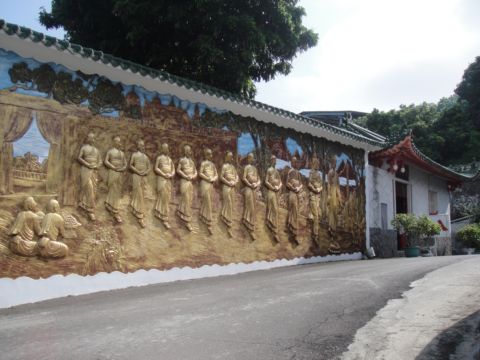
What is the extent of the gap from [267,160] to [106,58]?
173 inches

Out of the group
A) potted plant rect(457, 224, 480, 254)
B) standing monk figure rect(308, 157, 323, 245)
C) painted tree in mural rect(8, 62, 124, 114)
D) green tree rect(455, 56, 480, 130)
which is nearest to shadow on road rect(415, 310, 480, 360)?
painted tree in mural rect(8, 62, 124, 114)

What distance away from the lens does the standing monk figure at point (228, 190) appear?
31.3ft

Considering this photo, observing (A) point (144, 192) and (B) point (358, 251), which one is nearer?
(A) point (144, 192)

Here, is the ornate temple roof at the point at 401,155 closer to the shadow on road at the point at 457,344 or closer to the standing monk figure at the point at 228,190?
the standing monk figure at the point at 228,190

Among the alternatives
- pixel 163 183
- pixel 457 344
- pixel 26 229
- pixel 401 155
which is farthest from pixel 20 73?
pixel 401 155

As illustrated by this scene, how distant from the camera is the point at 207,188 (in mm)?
9219

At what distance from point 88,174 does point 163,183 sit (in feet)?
4.59

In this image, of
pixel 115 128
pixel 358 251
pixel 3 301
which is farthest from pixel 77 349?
pixel 358 251

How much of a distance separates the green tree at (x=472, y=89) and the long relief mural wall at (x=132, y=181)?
24778 mm

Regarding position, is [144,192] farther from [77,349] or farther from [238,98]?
[77,349]

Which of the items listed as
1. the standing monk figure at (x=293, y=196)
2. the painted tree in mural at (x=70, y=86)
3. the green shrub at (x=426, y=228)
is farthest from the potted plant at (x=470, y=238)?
the painted tree in mural at (x=70, y=86)

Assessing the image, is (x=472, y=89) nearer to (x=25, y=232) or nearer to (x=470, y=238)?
(x=470, y=238)

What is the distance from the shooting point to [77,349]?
4.08 metres

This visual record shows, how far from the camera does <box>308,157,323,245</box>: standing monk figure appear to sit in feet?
38.9
